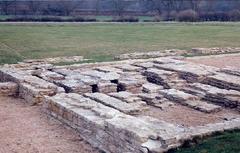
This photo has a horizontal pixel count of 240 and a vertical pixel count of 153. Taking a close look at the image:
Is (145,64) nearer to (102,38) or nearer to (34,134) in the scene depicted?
(34,134)

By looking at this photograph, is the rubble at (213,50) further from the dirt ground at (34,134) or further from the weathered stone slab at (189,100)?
the dirt ground at (34,134)

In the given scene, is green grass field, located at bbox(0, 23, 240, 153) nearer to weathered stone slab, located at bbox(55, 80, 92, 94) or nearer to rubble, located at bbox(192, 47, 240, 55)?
rubble, located at bbox(192, 47, 240, 55)

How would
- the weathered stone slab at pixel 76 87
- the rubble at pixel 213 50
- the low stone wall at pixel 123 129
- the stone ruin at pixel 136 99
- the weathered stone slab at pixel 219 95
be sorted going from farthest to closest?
the rubble at pixel 213 50
the weathered stone slab at pixel 76 87
the weathered stone slab at pixel 219 95
the stone ruin at pixel 136 99
the low stone wall at pixel 123 129

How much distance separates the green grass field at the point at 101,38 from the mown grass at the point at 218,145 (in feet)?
38.2

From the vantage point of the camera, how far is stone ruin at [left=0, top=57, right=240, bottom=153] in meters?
7.75

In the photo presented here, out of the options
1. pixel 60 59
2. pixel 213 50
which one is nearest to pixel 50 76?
pixel 60 59

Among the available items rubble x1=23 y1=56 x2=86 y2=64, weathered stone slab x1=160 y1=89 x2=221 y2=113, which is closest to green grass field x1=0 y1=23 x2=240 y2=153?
rubble x1=23 y1=56 x2=86 y2=64

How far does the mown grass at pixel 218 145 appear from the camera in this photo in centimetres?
738

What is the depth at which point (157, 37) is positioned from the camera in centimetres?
2798

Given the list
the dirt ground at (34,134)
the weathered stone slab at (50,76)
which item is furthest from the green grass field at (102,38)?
the dirt ground at (34,134)

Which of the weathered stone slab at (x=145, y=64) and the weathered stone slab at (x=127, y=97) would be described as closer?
the weathered stone slab at (x=127, y=97)

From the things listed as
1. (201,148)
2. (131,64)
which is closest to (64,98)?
(201,148)

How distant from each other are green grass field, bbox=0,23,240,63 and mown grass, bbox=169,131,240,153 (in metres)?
11.6

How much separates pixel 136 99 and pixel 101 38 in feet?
53.9
